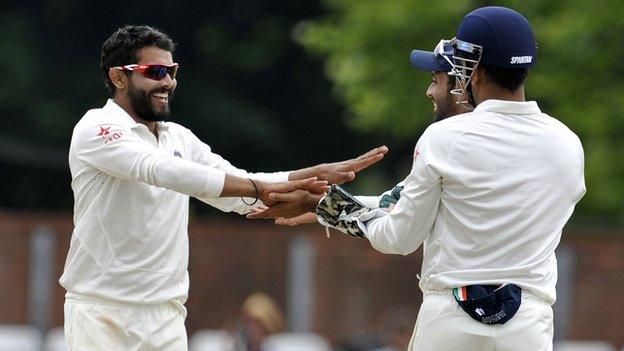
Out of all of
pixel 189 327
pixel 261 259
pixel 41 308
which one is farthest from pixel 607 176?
pixel 41 308

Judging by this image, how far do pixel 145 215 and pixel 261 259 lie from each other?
36.1 ft

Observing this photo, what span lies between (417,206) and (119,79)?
1902 mm

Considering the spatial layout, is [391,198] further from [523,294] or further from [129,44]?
[129,44]

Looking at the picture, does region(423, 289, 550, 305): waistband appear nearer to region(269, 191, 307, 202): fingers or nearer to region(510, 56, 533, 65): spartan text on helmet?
region(510, 56, 533, 65): spartan text on helmet

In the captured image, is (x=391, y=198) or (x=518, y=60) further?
(x=391, y=198)

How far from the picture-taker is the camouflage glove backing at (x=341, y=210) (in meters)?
6.61

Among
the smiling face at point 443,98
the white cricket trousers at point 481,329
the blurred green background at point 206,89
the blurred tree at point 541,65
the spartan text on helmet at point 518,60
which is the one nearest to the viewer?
the white cricket trousers at point 481,329

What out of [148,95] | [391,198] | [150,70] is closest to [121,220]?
[148,95]

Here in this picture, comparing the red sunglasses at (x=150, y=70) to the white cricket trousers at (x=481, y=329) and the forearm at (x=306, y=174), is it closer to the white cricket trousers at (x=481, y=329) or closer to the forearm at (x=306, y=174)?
the forearm at (x=306, y=174)

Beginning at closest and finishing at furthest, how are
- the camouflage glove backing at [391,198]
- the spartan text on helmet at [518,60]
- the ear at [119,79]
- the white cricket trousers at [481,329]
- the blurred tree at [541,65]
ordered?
the white cricket trousers at [481,329], the spartan text on helmet at [518,60], the camouflage glove backing at [391,198], the ear at [119,79], the blurred tree at [541,65]

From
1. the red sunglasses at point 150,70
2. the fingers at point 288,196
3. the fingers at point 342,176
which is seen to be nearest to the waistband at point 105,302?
the fingers at point 288,196

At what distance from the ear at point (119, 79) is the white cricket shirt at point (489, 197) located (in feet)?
5.77

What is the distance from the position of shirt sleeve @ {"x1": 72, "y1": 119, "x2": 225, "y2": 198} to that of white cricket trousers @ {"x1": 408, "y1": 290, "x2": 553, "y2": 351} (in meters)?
1.30

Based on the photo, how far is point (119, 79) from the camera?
7297mm
